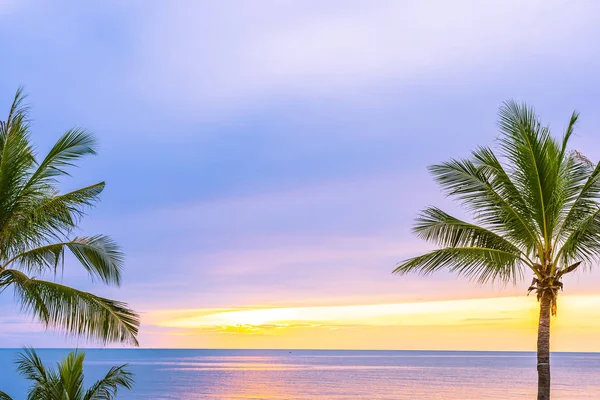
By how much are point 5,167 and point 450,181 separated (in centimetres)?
851

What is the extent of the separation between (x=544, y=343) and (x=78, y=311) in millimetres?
8544

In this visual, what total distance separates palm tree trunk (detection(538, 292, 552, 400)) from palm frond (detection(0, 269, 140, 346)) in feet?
24.7

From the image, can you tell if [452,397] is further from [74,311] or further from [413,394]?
[74,311]

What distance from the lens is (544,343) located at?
13633 millimetres

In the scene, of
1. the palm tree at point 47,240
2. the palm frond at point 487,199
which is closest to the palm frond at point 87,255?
the palm tree at point 47,240

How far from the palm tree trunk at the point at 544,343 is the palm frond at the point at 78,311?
7.53 meters

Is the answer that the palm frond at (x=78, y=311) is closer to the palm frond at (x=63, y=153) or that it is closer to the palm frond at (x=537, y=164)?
the palm frond at (x=63, y=153)

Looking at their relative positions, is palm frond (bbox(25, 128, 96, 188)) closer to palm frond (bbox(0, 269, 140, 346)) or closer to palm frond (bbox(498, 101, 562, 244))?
palm frond (bbox(0, 269, 140, 346))

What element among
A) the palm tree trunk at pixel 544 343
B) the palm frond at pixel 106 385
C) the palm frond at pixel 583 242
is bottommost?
the palm frond at pixel 106 385

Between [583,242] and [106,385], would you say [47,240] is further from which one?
[583,242]

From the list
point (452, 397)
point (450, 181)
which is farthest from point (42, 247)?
point (452, 397)

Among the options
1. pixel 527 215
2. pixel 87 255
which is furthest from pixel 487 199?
pixel 87 255

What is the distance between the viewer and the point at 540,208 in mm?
13719

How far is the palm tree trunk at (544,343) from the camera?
44.0 ft
